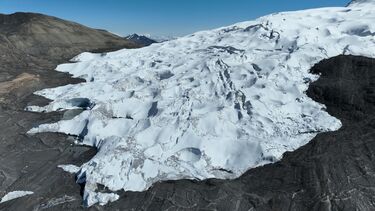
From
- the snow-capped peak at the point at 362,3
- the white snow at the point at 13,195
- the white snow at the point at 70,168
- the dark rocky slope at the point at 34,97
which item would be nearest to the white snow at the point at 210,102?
the white snow at the point at 70,168

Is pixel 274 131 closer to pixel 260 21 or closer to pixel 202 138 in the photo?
pixel 202 138

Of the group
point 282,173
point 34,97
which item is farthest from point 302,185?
point 34,97

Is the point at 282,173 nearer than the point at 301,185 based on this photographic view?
No

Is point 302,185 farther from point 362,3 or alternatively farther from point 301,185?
point 362,3

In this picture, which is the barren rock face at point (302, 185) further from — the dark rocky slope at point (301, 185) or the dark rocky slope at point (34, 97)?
the dark rocky slope at point (34, 97)

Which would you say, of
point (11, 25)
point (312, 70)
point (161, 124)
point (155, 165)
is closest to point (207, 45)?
point (312, 70)

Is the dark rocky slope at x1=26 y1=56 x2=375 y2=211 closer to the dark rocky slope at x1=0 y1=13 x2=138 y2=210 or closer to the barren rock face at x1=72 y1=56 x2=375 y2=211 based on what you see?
the barren rock face at x1=72 y1=56 x2=375 y2=211
